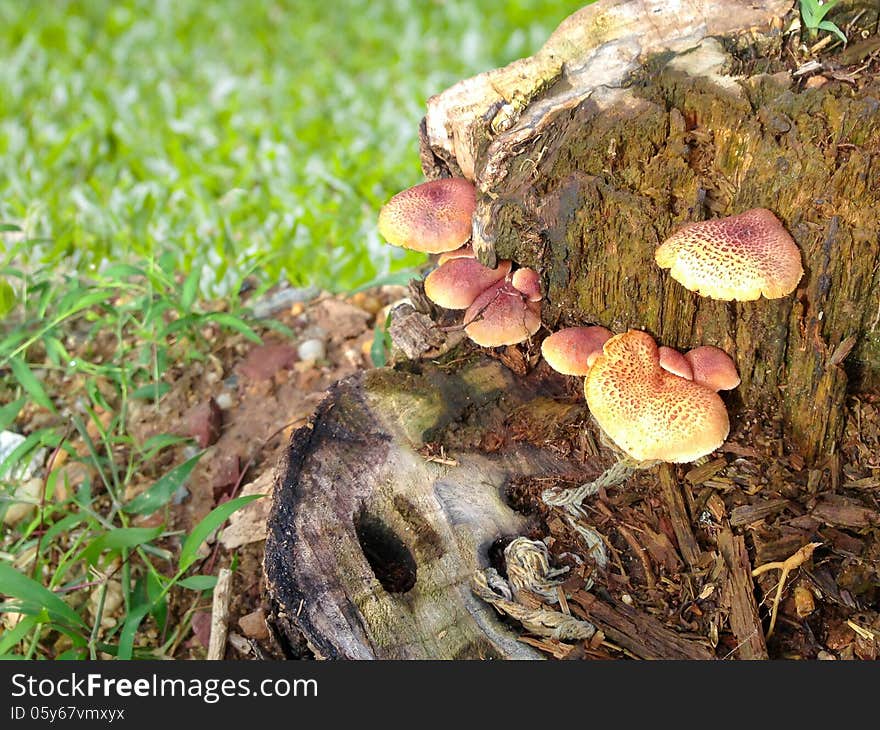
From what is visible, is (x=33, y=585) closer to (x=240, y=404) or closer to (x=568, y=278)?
(x=240, y=404)

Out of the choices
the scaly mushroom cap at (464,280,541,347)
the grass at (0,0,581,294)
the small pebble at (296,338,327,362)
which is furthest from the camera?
the grass at (0,0,581,294)

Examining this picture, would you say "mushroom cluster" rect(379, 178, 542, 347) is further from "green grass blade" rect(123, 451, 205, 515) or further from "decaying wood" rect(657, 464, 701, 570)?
"green grass blade" rect(123, 451, 205, 515)

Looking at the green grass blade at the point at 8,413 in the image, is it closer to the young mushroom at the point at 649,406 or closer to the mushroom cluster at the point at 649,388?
the mushroom cluster at the point at 649,388

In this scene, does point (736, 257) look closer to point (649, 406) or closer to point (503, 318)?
point (649, 406)

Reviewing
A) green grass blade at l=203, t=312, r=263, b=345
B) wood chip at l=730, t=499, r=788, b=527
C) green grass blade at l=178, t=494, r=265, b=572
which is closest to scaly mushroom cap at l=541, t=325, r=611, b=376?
wood chip at l=730, t=499, r=788, b=527

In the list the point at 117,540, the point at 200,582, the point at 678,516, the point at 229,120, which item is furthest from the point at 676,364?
the point at 229,120

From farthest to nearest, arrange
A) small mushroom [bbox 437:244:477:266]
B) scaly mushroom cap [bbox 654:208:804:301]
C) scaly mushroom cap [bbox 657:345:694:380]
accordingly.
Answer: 1. small mushroom [bbox 437:244:477:266]
2. scaly mushroom cap [bbox 657:345:694:380]
3. scaly mushroom cap [bbox 654:208:804:301]
